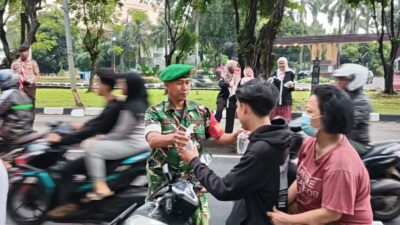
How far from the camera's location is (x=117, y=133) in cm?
386

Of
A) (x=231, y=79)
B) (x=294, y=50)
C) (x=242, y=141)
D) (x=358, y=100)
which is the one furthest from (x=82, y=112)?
(x=294, y=50)

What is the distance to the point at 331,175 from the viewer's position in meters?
1.83

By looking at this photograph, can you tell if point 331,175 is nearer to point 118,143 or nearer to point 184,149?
point 184,149

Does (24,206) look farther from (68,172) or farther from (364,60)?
(364,60)

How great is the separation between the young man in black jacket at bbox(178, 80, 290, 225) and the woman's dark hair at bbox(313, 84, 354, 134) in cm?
18

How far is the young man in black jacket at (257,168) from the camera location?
1.92m

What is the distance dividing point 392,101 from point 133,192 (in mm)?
15148

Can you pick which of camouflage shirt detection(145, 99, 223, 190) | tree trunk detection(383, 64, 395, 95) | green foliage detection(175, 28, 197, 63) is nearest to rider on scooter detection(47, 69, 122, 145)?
camouflage shirt detection(145, 99, 223, 190)

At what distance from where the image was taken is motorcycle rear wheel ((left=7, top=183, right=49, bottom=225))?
400 centimetres

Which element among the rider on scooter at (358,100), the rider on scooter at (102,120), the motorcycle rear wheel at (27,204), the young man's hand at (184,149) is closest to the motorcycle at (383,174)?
the rider on scooter at (358,100)

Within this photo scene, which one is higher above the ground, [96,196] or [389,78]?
[389,78]

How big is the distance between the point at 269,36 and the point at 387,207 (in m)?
6.52

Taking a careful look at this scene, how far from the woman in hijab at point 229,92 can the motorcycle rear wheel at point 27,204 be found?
4247 millimetres

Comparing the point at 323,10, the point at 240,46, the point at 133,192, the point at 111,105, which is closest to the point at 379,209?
the point at 133,192
